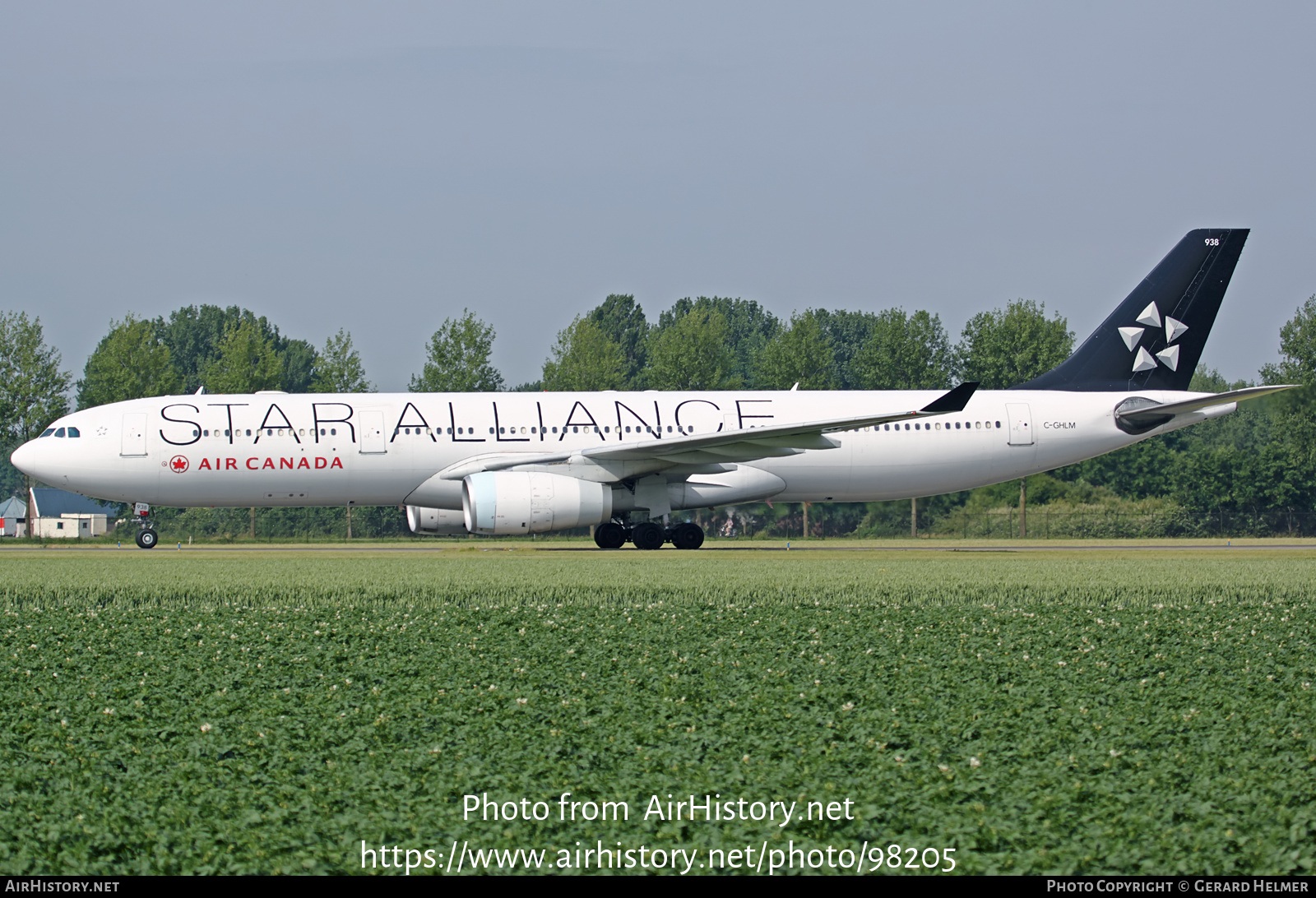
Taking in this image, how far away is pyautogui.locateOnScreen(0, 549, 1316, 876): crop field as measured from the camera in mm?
4082

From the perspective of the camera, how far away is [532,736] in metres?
5.44

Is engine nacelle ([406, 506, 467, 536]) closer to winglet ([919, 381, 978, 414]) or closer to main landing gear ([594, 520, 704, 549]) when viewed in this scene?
main landing gear ([594, 520, 704, 549])

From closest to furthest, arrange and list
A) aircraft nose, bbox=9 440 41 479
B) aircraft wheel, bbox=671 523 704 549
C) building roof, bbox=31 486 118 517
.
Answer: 1. aircraft wheel, bbox=671 523 704 549
2. aircraft nose, bbox=9 440 41 479
3. building roof, bbox=31 486 118 517

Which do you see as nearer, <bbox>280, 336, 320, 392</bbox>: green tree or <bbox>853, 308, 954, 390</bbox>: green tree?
<bbox>853, 308, 954, 390</bbox>: green tree

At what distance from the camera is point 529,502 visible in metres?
19.5

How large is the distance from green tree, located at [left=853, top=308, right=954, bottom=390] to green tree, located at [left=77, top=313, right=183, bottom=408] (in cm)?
2713

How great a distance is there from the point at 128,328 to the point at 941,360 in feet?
106

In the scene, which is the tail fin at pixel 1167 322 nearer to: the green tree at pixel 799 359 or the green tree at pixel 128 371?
the green tree at pixel 799 359

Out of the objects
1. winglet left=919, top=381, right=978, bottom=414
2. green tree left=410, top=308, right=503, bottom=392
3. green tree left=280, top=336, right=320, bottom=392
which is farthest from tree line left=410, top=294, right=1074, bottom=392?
green tree left=280, top=336, right=320, bottom=392

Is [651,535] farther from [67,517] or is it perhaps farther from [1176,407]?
[67,517]

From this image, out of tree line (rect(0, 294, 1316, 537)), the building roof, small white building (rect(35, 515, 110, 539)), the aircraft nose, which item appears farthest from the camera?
the building roof

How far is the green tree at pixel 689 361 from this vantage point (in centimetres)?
4681

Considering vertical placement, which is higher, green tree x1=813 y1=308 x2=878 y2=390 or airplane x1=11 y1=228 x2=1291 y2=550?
green tree x1=813 y1=308 x2=878 y2=390

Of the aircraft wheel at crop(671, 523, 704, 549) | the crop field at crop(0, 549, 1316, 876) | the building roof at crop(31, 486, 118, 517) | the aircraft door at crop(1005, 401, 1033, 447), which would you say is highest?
the building roof at crop(31, 486, 118, 517)
